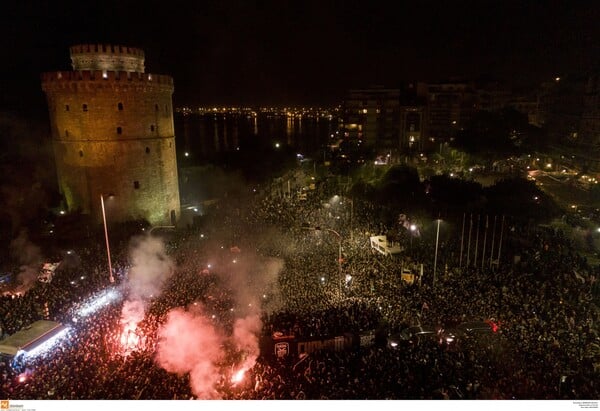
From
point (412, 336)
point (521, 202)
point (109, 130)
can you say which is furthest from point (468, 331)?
point (109, 130)

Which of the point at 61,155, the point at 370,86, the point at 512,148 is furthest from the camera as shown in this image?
the point at 370,86

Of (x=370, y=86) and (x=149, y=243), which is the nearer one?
(x=149, y=243)

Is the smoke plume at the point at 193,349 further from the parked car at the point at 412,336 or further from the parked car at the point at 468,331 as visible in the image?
the parked car at the point at 468,331

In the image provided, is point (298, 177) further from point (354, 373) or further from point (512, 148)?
point (354, 373)

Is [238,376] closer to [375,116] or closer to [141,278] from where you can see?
[141,278]

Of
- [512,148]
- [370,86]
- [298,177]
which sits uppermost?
[370,86]

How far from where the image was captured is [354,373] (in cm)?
A: 1168

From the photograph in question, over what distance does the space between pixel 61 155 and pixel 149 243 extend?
325 inches

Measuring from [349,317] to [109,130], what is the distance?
1890cm

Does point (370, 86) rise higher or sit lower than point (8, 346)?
higher

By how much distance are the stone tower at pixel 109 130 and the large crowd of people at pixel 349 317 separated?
508 centimetres

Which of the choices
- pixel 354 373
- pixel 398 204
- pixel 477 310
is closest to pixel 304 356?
pixel 354 373

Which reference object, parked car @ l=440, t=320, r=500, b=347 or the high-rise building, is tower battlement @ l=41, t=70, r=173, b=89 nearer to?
parked car @ l=440, t=320, r=500, b=347

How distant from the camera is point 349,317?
14219mm
